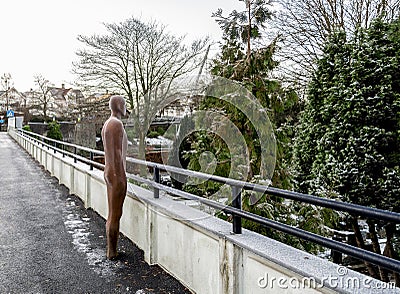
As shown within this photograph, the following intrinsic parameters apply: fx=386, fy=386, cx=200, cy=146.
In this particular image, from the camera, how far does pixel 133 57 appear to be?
711 inches

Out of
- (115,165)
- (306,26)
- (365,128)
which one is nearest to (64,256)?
(115,165)

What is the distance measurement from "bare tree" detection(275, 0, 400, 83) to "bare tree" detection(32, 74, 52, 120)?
111 feet

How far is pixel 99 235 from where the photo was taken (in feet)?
16.4

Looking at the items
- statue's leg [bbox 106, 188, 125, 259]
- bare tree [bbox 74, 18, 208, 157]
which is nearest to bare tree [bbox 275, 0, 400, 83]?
bare tree [bbox 74, 18, 208, 157]

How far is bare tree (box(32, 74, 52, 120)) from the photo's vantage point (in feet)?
135

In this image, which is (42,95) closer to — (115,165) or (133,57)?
(133,57)

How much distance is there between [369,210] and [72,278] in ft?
9.49

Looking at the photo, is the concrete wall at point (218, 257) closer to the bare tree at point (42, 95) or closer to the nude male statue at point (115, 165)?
the nude male statue at point (115, 165)

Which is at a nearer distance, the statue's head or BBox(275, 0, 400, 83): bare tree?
the statue's head

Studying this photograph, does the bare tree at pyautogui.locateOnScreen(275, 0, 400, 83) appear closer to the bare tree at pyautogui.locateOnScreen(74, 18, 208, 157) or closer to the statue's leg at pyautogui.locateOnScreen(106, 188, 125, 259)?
the bare tree at pyautogui.locateOnScreen(74, 18, 208, 157)

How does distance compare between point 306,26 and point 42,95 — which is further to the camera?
point 42,95

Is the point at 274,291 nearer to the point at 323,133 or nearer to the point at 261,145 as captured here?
the point at 261,145

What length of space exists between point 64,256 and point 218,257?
88.4 inches

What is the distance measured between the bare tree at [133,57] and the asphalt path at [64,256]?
11545mm
